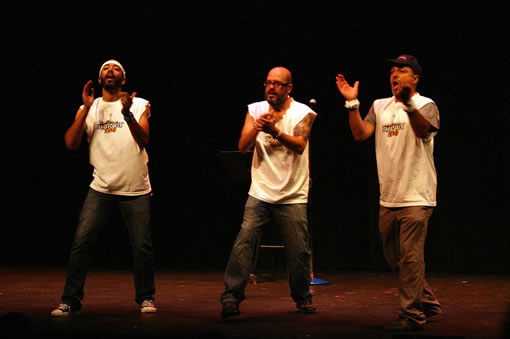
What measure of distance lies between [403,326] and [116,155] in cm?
206

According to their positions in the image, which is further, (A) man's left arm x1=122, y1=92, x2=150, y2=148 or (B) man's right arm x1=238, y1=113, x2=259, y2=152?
(B) man's right arm x1=238, y1=113, x2=259, y2=152

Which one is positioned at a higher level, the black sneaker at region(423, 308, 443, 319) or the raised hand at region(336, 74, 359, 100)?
the raised hand at region(336, 74, 359, 100)

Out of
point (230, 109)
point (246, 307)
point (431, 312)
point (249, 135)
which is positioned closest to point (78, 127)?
point (249, 135)

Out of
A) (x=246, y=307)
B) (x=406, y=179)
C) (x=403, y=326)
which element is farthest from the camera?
(x=246, y=307)

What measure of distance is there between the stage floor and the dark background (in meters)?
0.76

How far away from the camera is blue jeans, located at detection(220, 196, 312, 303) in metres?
4.64

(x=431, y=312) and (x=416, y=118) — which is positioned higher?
(x=416, y=118)

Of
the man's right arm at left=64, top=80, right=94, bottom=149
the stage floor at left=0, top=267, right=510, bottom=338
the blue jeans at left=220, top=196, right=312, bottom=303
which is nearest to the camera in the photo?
the stage floor at left=0, top=267, right=510, bottom=338

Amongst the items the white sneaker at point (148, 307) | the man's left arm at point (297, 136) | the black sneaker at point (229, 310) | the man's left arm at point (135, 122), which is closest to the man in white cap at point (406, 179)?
the man's left arm at point (297, 136)

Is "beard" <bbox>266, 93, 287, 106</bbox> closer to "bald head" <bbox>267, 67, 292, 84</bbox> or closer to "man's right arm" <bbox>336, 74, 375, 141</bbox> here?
"bald head" <bbox>267, 67, 292, 84</bbox>

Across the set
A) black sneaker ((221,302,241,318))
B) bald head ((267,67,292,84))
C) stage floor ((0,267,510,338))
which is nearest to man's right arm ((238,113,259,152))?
bald head ((267,67,292,84))

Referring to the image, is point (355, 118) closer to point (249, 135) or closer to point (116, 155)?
point (249, 135)

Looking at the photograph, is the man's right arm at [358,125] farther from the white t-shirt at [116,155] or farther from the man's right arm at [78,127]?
the man's right arm at [78,127]

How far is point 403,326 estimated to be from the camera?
409cm
